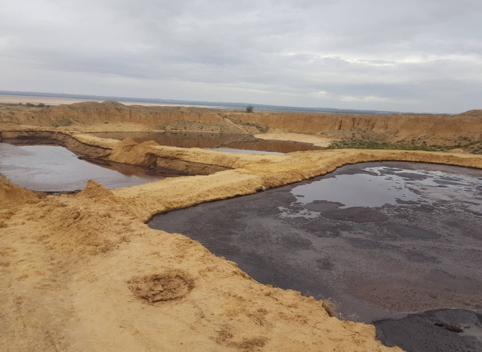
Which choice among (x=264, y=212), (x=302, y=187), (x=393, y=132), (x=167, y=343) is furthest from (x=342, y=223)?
(x=393, y=132)

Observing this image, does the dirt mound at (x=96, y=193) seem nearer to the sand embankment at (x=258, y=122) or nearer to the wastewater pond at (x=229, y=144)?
the wastewater pond at (x=229, y=144)

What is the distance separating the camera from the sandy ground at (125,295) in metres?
4.76

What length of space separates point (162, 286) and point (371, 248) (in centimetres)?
634

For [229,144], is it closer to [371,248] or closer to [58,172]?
[58,172]

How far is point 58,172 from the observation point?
19844 millimetres

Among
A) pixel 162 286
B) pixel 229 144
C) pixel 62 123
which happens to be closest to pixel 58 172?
pixel 162 286

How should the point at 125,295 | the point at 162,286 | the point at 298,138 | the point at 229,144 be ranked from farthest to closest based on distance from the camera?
1. the point at 298,138
2. the point at 229,144
3. the point at 162,286
4. the point at 125,295

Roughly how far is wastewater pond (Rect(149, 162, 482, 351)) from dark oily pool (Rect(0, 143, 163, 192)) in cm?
719

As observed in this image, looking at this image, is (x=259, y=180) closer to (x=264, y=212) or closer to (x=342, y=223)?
(x=264, y=212)

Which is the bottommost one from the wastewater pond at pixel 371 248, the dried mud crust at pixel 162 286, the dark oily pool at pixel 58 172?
the dark oily pool at pixel 58 172

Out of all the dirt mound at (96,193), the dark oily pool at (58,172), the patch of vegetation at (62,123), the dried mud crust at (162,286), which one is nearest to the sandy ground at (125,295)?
the dried mud crust at (162,286)

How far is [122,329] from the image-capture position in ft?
16.3

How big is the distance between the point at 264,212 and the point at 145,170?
12.0m

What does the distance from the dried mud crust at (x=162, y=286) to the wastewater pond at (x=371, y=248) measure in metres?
2.11
